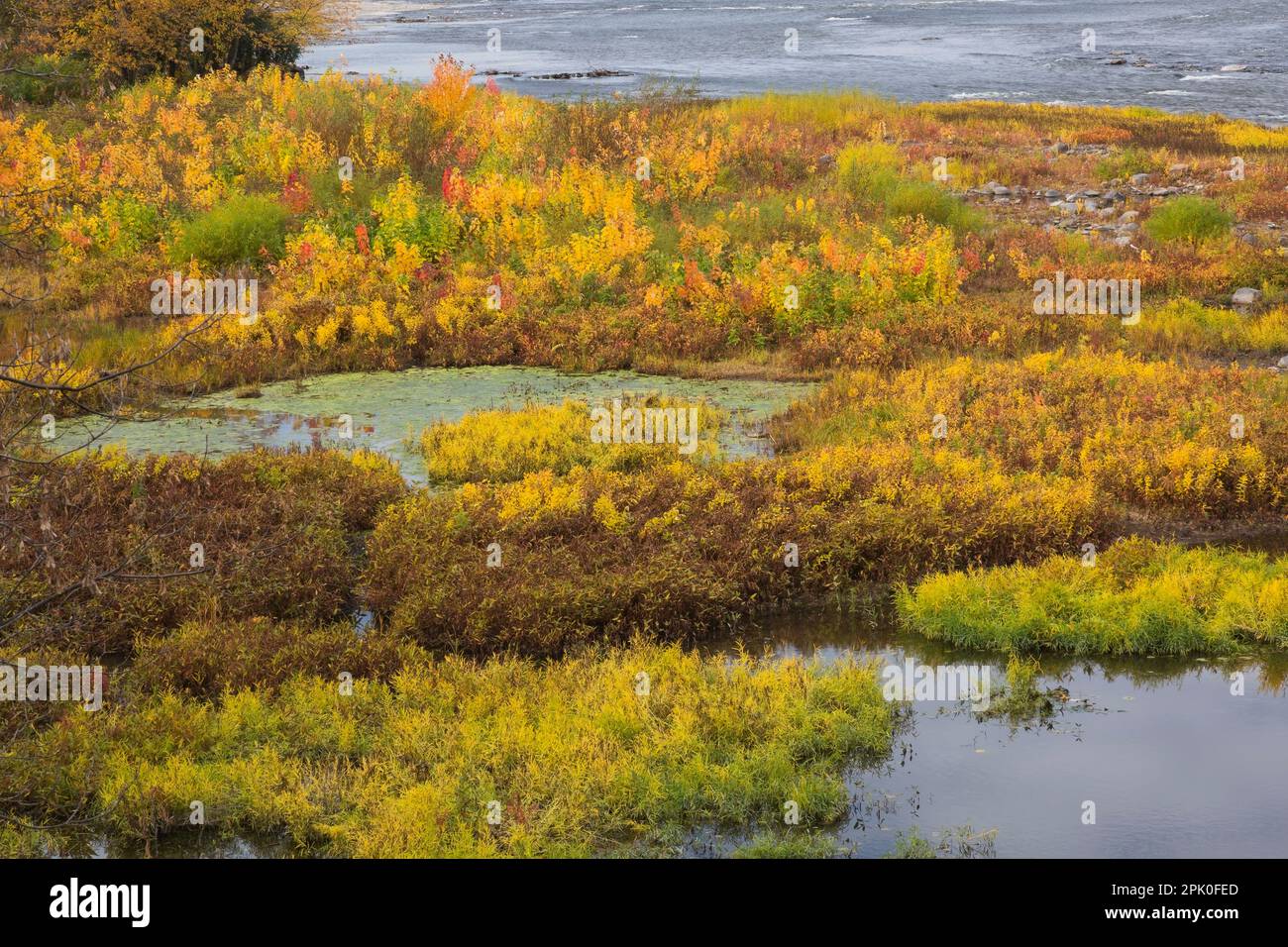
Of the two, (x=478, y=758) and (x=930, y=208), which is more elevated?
(x=930, y=208)

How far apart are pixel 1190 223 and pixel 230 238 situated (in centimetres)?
1382

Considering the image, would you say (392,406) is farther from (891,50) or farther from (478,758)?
(891,50)

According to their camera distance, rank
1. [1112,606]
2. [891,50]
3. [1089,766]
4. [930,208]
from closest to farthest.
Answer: [1089,766] → [1112,606] → [930,208] → [891,50]

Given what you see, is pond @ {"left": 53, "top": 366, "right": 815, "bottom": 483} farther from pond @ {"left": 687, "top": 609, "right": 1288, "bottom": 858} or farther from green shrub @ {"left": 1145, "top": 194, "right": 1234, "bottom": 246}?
green shrub @ {"left": 1145, "top": 194, "right": 1234, "bottom": 246}

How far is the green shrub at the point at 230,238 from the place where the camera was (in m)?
19.2

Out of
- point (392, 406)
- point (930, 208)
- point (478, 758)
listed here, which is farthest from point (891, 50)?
point (478, 758)

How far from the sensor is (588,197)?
19.6 metres

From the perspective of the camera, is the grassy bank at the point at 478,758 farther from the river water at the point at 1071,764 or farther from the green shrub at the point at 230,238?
the green shrub at the point at 230,238

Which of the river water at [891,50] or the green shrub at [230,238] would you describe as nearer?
the green shrub at [230,238]

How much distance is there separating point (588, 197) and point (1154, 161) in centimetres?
1235

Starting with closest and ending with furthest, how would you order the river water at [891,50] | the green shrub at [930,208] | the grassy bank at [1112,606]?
the grassy bank at [1112,606]
the green shrub at [930,208]
the river water at [891,50]

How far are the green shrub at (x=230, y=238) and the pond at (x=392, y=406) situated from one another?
3.67m

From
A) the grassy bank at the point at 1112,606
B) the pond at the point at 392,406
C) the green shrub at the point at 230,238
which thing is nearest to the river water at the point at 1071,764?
the grassy bank at the point at 1112,606

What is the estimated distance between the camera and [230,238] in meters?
19.3
